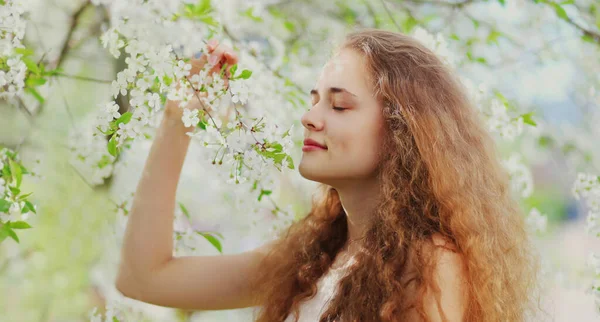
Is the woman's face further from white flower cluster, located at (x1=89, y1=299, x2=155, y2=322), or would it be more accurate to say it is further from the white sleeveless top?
white flower cluster, located at (x1=89, y1=299, x2=155, y2=322)

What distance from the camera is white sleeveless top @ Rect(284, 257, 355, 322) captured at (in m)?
1.58

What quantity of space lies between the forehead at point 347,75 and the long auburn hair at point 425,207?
2cm

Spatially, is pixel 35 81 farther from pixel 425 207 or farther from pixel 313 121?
pixel 425 207

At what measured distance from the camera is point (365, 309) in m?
1.45

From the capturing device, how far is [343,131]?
1.47m

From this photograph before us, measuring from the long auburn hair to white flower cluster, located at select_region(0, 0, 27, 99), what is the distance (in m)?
0.75

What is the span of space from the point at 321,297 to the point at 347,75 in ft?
1.74

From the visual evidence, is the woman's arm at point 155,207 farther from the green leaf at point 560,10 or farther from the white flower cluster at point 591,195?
the green leaf at point 560,10

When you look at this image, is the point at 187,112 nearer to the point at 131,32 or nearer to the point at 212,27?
the point at 131,32

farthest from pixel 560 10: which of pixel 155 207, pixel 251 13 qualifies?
pixel 155 207

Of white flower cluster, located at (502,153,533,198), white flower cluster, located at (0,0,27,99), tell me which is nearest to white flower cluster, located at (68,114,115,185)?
white flower cluster, located at (0,0,27,99)

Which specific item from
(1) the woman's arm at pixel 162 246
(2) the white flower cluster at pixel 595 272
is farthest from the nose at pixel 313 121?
(2) the white flower cluster at pixel 595 272

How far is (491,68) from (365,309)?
185cm

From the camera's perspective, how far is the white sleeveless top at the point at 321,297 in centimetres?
158
